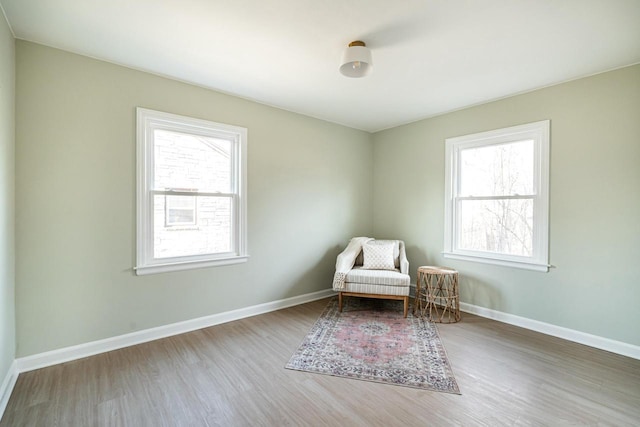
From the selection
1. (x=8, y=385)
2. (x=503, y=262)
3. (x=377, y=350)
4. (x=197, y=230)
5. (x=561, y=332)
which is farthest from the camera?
(x=503, y=262)

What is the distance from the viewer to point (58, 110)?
2379 mm

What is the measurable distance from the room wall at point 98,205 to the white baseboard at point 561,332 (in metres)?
2.60

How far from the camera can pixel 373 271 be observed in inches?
144

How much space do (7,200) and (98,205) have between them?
1.89ft

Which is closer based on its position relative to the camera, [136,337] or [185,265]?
[136,337]

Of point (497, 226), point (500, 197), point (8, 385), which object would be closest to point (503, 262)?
point (497, 226)

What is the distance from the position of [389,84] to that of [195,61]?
6.18ft

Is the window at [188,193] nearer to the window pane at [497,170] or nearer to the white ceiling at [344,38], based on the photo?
the white ceiling at [344,38]

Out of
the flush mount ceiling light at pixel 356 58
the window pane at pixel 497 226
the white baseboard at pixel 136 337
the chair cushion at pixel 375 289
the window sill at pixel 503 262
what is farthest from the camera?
the chair cushion at pixel 375 289

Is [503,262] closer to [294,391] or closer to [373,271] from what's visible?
[373,271]

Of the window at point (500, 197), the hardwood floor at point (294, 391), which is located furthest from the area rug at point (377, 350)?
the window at point (500, 197)

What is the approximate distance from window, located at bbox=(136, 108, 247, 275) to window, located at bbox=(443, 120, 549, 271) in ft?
9.01

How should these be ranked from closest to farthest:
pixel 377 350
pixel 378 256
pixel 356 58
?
pixel 356 58 → pixel 377 350 → pixel 378 256

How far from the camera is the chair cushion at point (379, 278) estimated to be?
344 centimetres
